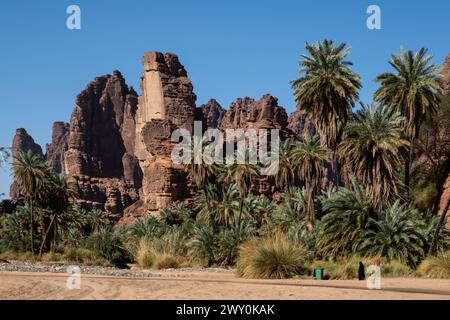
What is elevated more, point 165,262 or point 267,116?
point 267,116

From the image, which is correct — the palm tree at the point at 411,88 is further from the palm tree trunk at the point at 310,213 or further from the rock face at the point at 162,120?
the rock face at the point at 162,120

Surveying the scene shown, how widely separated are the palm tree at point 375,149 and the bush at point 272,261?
10.4m

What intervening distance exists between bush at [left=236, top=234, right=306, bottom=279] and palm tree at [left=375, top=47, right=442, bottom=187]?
17.6 meters

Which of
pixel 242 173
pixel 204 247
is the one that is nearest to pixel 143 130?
pixel 242 173

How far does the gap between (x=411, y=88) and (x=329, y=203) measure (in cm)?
1203

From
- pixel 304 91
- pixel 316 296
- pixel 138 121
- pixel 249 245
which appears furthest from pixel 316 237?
pixel 138 121

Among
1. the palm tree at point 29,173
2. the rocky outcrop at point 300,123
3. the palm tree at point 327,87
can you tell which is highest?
the rocky outcrop at point 300,123

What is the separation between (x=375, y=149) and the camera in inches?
1398

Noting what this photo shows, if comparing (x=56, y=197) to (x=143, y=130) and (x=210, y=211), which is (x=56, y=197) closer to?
(x=210, y=211)

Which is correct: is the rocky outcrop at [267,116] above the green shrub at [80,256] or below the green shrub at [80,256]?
above

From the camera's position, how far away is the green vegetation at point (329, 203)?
29.5 m

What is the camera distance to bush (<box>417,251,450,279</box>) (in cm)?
2467

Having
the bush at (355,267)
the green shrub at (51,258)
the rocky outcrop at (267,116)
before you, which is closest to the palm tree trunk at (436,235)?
the bush at (355,267)
